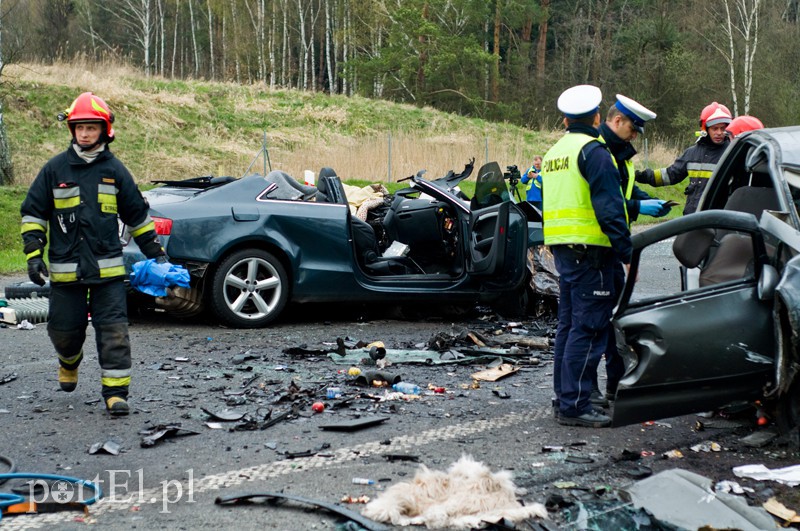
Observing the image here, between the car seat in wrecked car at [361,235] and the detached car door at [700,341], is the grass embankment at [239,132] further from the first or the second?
the detached car door at [700,341]

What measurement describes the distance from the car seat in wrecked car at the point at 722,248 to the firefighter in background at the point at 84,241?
3429 millimetres

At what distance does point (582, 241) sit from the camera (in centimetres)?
533

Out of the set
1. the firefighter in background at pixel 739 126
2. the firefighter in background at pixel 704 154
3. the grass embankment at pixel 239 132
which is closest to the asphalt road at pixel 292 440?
the firefighter in background at pixel 704 154

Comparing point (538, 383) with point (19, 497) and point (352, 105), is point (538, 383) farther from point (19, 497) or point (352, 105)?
point (352, 105)

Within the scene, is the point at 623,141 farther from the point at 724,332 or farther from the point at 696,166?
the point at 696,166

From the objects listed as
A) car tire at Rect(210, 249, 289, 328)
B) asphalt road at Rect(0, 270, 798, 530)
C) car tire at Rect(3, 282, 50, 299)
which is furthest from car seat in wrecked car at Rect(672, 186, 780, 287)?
car tire at Rect(3, 282, 50, 299)

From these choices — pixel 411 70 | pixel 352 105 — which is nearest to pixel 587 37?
pixel 411 70

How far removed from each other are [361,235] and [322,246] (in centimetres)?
51

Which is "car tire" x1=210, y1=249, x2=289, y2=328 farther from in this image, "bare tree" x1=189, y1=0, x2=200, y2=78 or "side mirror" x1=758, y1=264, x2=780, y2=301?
"bare tree" x1=189, y1=0, x2=200, y2=78

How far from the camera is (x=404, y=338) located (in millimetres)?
8125

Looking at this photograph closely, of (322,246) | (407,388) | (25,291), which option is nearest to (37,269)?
(407,388)

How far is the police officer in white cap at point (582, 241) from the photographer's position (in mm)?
5301

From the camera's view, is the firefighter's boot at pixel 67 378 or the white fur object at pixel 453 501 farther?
the firefighter's boot at pixel 67 378

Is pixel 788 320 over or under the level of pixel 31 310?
over
